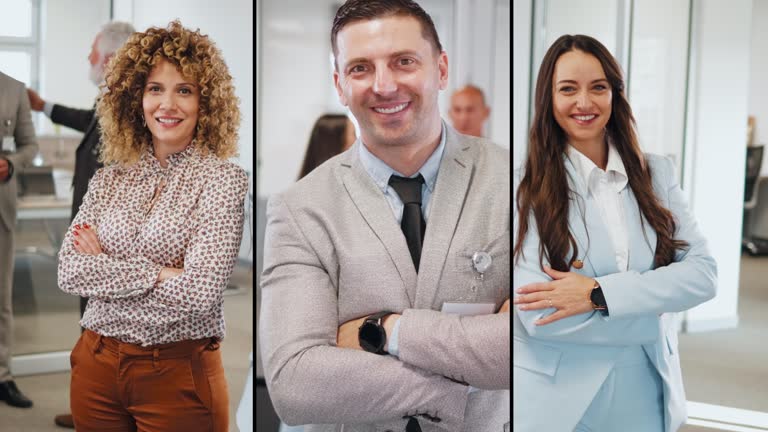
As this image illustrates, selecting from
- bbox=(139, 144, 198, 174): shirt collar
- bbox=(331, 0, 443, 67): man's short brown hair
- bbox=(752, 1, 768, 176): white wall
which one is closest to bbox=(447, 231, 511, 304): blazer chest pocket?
bbox=(331, 0, 443, 67): man's short brown hair

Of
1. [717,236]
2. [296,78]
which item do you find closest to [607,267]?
[717,236]

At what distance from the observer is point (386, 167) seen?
10.4 ft

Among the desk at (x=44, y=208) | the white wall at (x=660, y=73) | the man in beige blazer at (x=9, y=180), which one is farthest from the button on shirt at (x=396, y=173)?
the man in beige blazer at (x=9, y=180)

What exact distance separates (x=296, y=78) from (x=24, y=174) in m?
1.37

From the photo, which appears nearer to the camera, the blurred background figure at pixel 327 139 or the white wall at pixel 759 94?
the blurred background figure at pixel 327 139

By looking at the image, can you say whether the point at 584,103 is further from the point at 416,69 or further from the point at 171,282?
the point at 171,282

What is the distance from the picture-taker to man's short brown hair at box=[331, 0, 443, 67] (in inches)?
122

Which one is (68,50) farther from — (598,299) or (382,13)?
(598,299)

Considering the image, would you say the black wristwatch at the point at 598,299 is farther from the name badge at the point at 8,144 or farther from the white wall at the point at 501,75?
the name badge at the point at 8,144

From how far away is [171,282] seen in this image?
3.05 metres

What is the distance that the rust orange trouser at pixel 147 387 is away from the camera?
321 centimetres

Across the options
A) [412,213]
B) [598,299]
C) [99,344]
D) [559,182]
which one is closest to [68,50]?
[99,344]

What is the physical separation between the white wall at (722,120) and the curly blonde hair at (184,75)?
5.95ft

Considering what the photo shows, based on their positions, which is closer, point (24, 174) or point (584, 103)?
point (584, 103)
